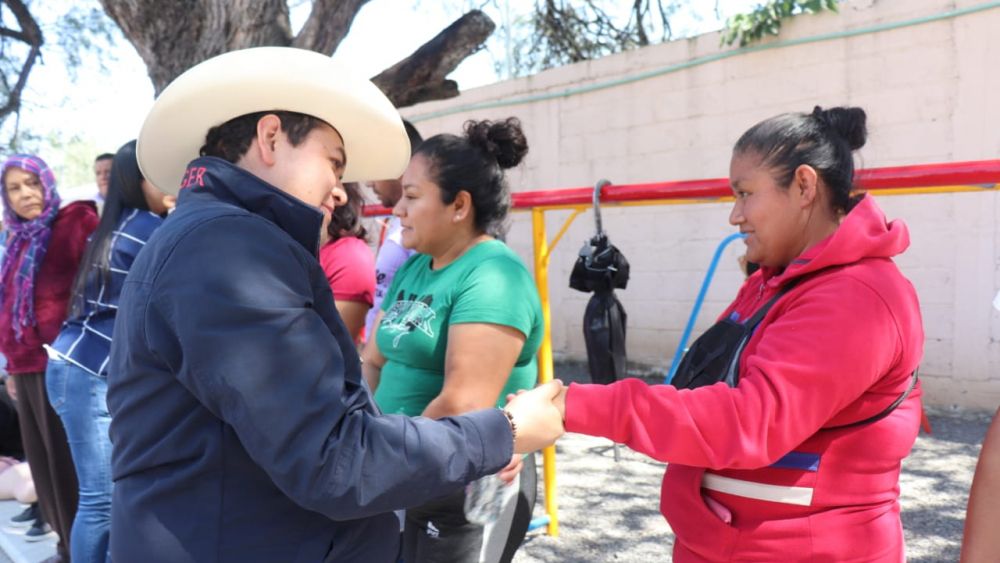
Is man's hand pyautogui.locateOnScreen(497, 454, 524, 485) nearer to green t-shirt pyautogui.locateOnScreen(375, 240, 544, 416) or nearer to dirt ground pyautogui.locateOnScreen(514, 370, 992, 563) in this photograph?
green t-shirt pyautogui.locateOnScreen(375, 240, 544, 416)

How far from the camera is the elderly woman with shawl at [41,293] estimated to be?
11.7ft

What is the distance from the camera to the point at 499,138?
2.37 metres

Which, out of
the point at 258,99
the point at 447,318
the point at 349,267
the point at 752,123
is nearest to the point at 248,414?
the point at 258,99

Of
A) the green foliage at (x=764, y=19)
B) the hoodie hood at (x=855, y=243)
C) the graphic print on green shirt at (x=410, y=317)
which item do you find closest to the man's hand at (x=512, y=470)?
the graphic print on green shirt at (x=410, y=317)

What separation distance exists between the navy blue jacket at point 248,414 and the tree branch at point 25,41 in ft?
25.8

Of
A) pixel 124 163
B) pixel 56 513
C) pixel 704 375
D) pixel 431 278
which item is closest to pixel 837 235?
pixel 704 375

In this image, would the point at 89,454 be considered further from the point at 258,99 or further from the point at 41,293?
the point at 258,99

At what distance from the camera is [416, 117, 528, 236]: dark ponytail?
2.31m

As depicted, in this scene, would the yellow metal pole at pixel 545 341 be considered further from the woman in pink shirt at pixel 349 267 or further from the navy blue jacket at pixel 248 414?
the navy blue jacket at pixel 248 414

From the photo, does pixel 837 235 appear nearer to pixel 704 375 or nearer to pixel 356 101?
pixel 704 375

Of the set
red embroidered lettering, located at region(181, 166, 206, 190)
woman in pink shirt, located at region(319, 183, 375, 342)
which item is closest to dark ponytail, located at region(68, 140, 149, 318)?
woman in pink shirt, located at region(319, 183, 375, 342)

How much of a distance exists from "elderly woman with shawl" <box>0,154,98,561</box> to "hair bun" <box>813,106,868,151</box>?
3.22 metres

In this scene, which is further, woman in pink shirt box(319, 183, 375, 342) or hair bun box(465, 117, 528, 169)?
woman in pink shirt box(319, 183, 375, 342)

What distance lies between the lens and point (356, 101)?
A: 4.86ft
